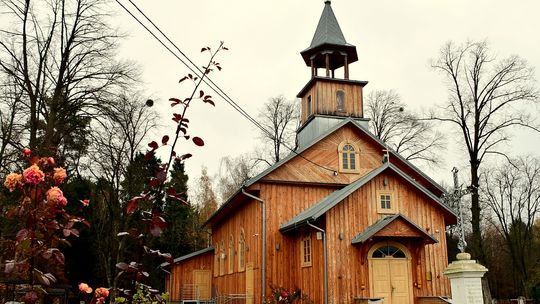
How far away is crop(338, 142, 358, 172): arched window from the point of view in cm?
1920

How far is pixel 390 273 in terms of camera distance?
1485cm

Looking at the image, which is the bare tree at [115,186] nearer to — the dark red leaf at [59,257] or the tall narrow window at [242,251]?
the tall narrow window at [242,251]

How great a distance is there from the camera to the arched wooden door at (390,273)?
48.3 feet

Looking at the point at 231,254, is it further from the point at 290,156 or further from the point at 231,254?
the point at 290,156

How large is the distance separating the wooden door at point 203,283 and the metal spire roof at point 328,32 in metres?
12.7

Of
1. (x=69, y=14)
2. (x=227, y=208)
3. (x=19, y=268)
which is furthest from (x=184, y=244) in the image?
(x=19, y=268)

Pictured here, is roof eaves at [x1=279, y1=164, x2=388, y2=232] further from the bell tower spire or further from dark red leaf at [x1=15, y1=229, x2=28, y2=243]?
dark red leaf at [x1=15, y1=229, x2=28, y2=243]

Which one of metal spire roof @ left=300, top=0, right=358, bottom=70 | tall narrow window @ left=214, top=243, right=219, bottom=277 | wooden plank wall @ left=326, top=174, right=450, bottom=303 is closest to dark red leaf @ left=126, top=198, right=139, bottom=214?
wooden plank wall @ left=326, top=174, right=450, bottom=303

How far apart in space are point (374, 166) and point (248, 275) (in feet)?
20.5

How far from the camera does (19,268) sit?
12.7ft

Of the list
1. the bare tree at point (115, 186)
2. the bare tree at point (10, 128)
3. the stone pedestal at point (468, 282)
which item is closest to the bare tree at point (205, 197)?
the bare tree at point (115, 186)

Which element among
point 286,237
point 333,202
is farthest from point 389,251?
point 286,237

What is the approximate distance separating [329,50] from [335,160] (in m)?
5.27

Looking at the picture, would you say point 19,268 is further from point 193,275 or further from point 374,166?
point 193,275
